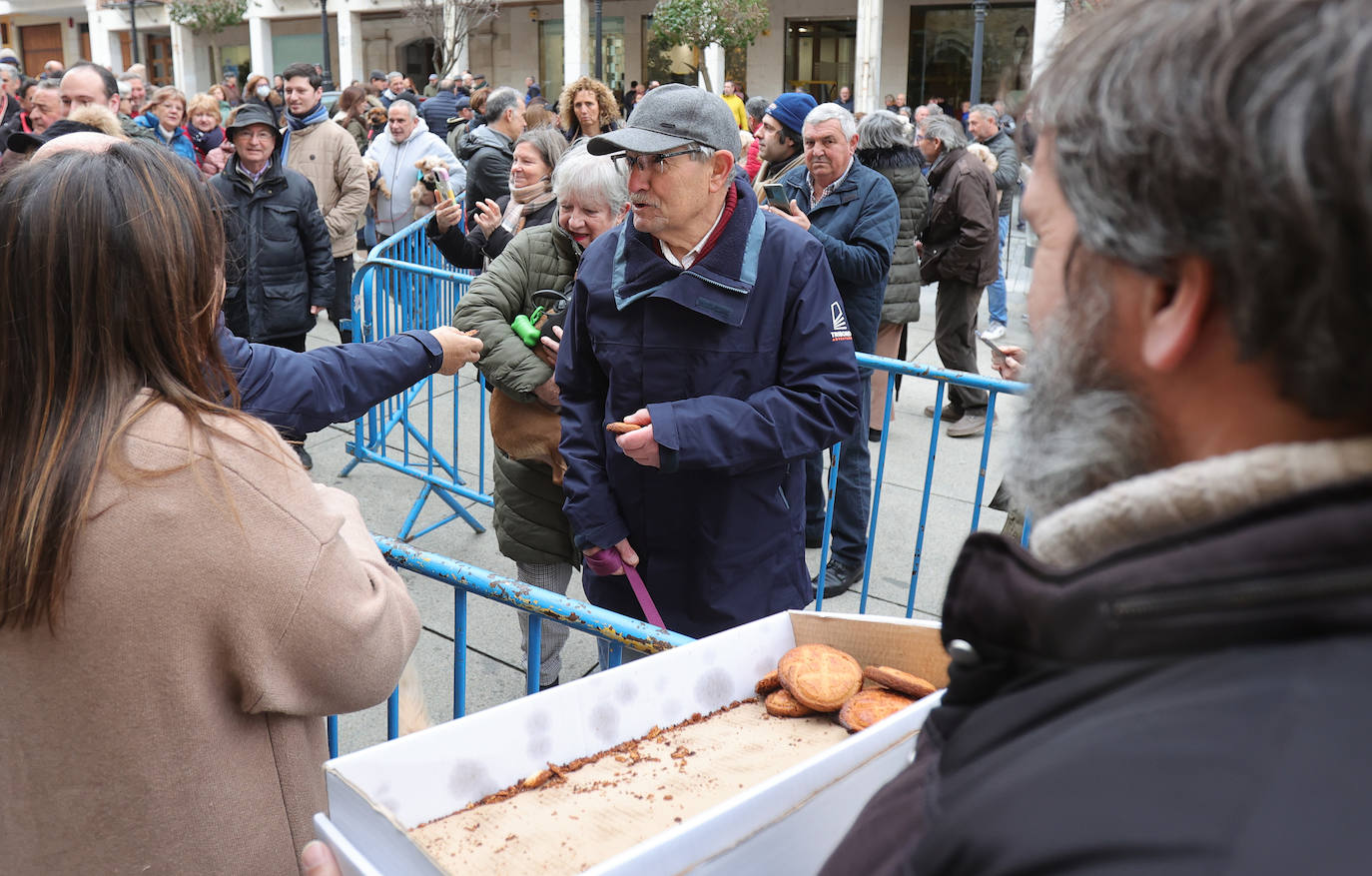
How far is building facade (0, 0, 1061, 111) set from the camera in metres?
29.3

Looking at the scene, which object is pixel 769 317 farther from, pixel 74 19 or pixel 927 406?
pixel 74 19

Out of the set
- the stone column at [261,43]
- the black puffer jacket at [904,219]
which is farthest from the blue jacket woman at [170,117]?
the stone column at [261,43]

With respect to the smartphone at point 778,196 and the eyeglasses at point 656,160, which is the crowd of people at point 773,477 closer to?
the eyeglasses at point 656,160

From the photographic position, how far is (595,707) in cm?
148

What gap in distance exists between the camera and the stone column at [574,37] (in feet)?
105

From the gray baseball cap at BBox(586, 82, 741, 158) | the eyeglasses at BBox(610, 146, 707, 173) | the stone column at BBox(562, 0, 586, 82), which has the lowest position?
the eyeglasses at BBox(610, 146, 707, 173)

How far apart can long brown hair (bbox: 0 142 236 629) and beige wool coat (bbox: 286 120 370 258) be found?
251 inches

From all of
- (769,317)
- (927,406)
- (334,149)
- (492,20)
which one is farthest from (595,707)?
(492,20)

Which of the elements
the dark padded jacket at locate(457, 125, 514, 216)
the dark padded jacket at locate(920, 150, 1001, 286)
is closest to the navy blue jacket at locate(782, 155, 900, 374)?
the dark padded jacket at locate(920, 150, 1001, 286)

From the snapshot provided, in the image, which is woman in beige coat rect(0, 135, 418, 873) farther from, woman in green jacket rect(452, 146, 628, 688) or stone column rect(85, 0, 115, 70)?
stone column rect(85, 0, 115, 70)

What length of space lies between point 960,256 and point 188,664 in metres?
6.21

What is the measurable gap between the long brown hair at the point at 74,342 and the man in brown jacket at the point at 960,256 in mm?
5798

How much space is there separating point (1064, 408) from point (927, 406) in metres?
6.51

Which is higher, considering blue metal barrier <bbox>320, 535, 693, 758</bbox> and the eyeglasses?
the eyeglasses
